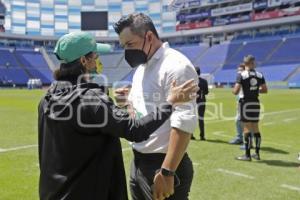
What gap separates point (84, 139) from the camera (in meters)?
2.39

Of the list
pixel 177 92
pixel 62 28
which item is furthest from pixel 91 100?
pixel 62 28

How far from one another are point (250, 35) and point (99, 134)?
Result: 71.3 m

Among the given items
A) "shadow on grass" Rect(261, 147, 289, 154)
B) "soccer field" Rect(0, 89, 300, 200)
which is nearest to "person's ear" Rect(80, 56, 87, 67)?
"soccer field" Rect(0, 89, 300, 200)

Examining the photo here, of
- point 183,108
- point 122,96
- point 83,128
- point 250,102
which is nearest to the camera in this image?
point 83,128

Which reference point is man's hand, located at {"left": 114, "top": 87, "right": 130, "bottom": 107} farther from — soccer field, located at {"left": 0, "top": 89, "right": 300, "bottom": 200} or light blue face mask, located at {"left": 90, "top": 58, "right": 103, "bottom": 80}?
soccer field, located at {"left": 0, "top": 89, "right": 300, "bottom": 200}

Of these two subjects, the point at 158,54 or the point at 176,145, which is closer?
the point at 176,145

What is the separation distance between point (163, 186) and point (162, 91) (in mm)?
635

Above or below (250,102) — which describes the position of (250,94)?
above

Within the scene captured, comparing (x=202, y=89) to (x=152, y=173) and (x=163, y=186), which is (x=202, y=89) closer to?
(x=152, y=173)

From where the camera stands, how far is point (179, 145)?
2545mm

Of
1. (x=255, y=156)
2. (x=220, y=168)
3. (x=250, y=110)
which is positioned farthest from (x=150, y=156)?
(x=255, y=156)

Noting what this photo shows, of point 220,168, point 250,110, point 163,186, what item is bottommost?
point 220,168

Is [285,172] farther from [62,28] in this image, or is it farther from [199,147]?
[62,28]

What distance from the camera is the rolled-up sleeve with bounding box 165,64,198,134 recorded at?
8.37 feet
